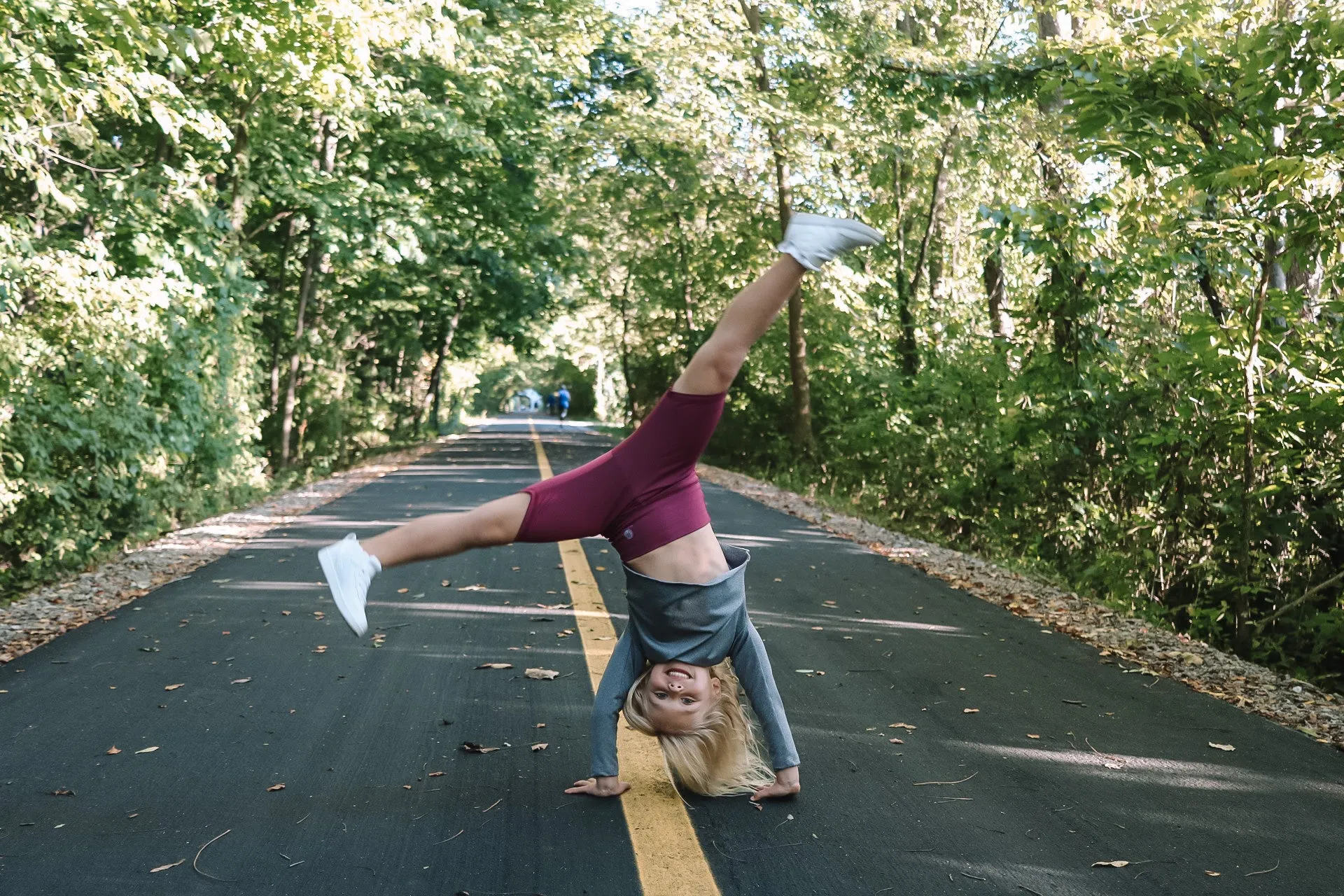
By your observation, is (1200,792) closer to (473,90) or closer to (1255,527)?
(1255,527)

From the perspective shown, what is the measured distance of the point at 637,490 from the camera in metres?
4.02

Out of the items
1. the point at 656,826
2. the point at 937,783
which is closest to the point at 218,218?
the point at 656,826

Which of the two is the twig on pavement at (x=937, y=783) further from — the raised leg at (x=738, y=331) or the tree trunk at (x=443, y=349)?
the tree trunk at (x=443, y=349)

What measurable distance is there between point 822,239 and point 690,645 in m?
1.51

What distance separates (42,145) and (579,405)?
8211 cm

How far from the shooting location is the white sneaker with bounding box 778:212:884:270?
3.94m

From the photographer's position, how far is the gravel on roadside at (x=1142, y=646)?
5.70m

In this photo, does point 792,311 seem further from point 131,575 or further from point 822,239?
point 822,239

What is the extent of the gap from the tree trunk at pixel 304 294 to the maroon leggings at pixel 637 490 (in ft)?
62.2

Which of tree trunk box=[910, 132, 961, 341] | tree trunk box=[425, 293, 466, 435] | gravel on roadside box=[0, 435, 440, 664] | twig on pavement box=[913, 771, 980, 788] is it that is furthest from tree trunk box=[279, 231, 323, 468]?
twig on pavement box=[913, 771, 980, 788]

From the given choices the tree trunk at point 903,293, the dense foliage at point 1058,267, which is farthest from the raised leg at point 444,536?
the tree trunk at point 903,293

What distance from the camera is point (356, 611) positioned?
387 cm

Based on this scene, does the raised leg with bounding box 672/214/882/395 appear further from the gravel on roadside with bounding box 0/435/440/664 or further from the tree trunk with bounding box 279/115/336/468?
the tree trunk with bounding box 279/115/336/468

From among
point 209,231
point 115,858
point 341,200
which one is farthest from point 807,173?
point 115,858
